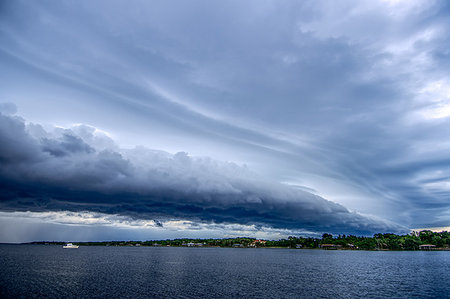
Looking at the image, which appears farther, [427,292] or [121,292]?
[427,292]

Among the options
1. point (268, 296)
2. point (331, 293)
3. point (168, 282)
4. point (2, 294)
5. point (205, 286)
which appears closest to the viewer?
point (2, 294)

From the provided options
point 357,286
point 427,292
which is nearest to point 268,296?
point 357,286

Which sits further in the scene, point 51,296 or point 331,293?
point 331,293

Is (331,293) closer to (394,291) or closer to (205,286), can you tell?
(394,291)

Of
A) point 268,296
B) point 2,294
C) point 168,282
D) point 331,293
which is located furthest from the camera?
point 168,282

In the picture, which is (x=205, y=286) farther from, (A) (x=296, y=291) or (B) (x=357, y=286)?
(B) (x=357, y=286)

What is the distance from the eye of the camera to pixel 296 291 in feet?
271

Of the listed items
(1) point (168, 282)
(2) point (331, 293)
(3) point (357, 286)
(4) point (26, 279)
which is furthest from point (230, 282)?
(4) point (26, 279)

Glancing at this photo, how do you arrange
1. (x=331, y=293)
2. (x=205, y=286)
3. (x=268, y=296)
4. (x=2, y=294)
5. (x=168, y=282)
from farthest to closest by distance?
1. (x=168, y=282)
2. (x=205, y=286)
3. (x=331, y=293)
4. (x=268, y=296)
5. (x=2, y=294)

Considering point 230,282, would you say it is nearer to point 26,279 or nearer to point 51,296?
point 51,296

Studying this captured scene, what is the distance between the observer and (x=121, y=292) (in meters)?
75.6

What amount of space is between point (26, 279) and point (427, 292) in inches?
4882

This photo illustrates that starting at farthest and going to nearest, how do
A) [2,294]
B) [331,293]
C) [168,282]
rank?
[168,282] → [331,293] → [2,294]

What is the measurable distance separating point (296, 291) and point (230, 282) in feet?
82.6
